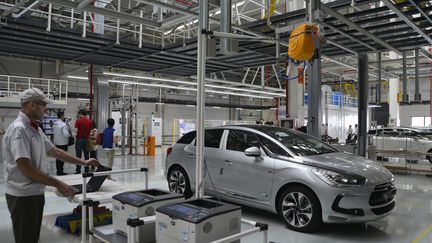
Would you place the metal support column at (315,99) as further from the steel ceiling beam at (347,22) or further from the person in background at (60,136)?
the person in background at (60,136)

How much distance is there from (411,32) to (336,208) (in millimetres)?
5031

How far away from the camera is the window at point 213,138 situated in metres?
5.76

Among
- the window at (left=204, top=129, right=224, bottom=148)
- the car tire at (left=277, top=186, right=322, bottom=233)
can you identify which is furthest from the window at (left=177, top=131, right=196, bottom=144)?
the car tire at (left=277, top=186, right=322, bottom=233)

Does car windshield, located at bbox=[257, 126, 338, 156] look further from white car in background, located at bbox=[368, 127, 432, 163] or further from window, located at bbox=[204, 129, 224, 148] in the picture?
white car in background, located at bbox=[368, 127, 432, 163]

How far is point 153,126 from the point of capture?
19.9m

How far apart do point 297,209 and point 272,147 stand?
0.96 metres

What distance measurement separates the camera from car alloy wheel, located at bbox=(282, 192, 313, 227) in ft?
14.8

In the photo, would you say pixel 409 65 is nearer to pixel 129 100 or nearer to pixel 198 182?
pixel 129 100

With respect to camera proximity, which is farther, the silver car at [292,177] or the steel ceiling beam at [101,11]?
the steel ceiling beam at [101,11]

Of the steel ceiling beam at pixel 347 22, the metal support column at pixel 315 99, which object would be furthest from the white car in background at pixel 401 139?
the metal support column at pixel 315 99

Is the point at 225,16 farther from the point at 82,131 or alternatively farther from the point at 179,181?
the point at 82,131

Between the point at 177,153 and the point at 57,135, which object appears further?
the point at 57,135

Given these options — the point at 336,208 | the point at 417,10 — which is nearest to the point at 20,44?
the point at 336,208

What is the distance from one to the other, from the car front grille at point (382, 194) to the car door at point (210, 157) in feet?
7.46
